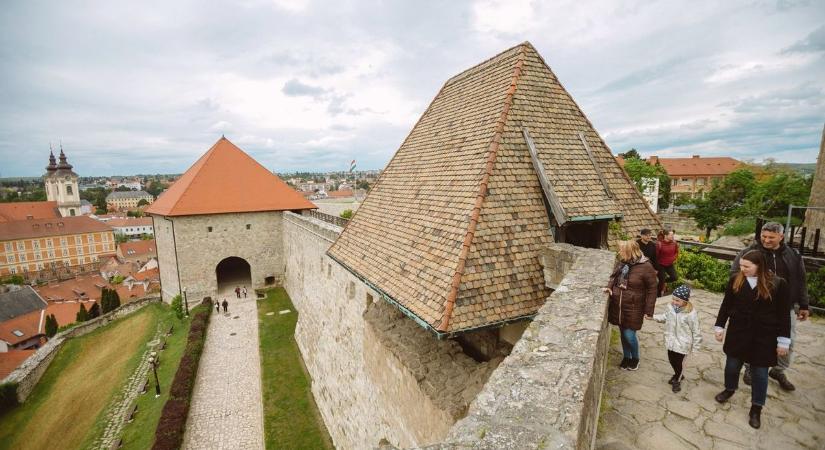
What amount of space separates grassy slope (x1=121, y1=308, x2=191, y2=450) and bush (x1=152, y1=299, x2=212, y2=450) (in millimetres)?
693

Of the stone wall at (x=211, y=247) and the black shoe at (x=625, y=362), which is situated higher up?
the black shoe at (x=625, y=362)

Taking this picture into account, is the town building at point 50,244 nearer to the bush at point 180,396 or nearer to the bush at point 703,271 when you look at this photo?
the bush at point 180,396

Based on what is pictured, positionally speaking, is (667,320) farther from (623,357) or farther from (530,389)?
(530,389)

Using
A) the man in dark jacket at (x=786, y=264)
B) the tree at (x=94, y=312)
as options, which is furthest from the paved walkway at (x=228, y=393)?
the tree at (x=94, y=312)

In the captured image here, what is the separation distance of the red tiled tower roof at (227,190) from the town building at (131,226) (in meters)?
76.9

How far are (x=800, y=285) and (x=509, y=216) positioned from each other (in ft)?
10.3

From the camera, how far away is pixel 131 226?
87.6 metres

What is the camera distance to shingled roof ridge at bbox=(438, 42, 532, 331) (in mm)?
4484

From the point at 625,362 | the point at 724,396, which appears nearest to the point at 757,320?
the point at 724,396

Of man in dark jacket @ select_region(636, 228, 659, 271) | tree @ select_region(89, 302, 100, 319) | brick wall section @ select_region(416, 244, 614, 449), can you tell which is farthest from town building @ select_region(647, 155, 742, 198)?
tree @ select_region(89, 302, 100, 319)

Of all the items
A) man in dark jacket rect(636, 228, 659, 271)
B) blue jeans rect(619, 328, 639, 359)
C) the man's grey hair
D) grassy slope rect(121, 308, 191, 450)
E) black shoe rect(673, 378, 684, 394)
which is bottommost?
grassy slope rect(121, 308, 191, 450)

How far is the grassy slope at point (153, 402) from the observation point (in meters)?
12.3

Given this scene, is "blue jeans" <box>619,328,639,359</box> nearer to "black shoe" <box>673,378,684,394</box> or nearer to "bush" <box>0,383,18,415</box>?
"black shoe" <box>673,378,684,394</box>

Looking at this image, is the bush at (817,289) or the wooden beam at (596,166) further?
the bush at (817,289)
